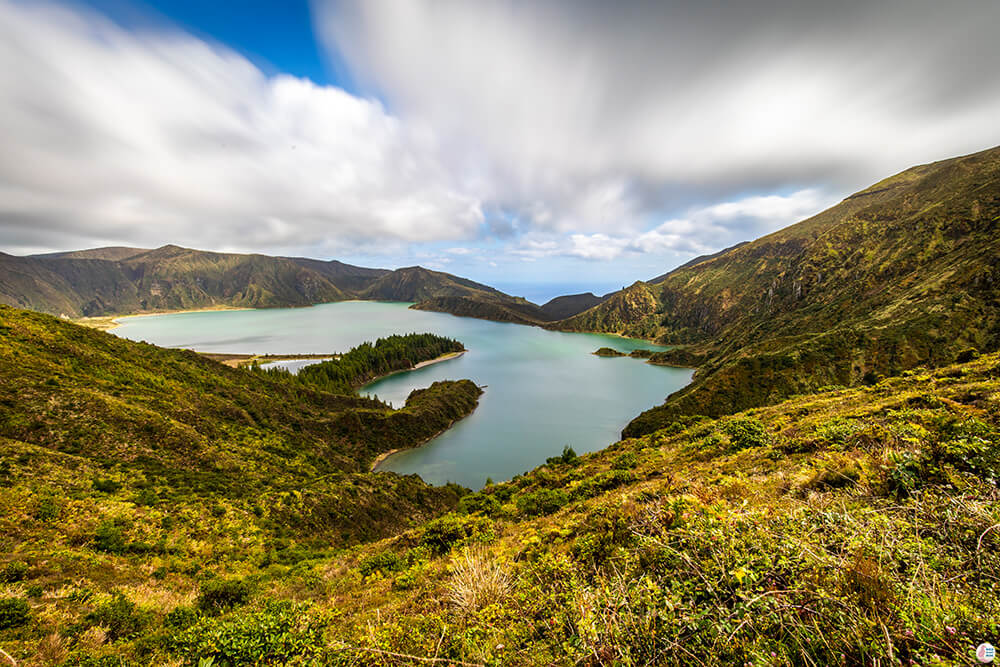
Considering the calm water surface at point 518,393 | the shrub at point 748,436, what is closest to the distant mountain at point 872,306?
the calm water surface at point 518,393

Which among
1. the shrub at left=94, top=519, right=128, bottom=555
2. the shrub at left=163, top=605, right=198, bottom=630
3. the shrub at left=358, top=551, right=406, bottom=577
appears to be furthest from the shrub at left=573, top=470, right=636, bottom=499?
the shrub at left=94, top=519, right=128, bottom=555

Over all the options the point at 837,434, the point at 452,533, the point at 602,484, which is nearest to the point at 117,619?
the point at 452,533

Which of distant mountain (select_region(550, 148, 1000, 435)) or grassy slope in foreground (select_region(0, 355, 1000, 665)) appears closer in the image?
grassy slope in foreground (select_region(0, 355, 1000, 665))

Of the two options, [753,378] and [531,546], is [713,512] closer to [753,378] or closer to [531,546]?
[531,546]

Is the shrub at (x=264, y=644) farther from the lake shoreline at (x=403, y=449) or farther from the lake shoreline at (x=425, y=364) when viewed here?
the lake shoreline at (x=425, y=364)

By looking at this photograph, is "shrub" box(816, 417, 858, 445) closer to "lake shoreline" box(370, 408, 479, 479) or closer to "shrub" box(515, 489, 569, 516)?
"shrub" box(515, 489, 569, 516)

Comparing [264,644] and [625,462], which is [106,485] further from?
[625,462]

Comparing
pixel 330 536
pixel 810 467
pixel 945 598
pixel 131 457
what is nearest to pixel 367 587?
pixel 945 598

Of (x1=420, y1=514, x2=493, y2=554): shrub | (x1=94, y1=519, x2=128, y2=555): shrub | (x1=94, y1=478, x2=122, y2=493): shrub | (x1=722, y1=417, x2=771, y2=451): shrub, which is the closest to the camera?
(x1=420, y1=514, x2=493, y2=554): shrub
